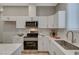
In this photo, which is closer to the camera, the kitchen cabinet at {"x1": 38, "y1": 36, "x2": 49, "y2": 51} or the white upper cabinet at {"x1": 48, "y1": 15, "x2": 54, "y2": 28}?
the kitchen cabinet at {"x1": 38, "y1": 36, "x2": 49, "y2": 51}

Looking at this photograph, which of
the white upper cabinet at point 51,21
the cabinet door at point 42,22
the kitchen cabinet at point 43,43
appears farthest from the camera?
the cabinet door at point 42,22

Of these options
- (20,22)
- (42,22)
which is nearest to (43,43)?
(42,22)

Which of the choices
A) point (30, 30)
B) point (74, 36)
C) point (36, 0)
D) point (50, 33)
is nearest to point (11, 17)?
point (30, 30)

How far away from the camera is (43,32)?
6.49 meters

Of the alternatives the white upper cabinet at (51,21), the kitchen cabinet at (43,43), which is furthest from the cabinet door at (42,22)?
the kitchen cabinet at (43,43)

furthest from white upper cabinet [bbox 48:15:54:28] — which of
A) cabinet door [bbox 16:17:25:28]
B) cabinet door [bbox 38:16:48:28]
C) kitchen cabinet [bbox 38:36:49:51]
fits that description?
cabinet door [bbox 16:17:25:28]

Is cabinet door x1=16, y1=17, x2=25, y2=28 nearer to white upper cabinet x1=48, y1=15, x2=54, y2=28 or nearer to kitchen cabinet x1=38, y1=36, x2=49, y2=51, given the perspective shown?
kitchen cabinet x1=38, y1=36, x2=49, y2=51

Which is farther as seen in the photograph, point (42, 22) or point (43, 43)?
point (42, 22)

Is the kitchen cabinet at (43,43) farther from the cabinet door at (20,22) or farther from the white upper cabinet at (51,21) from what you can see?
the cabinet door at (20,22)

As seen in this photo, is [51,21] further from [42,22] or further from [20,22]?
[20,22]

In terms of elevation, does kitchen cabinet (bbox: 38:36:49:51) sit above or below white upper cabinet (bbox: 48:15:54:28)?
below

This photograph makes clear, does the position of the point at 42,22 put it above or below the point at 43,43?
above

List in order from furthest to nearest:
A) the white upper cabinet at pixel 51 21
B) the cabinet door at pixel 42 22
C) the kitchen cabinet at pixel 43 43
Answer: the cabinet door at pixel 42 22 < the white upper cabinet at pixel 51 21 < the kitchen cabinet at pixel 43 43
